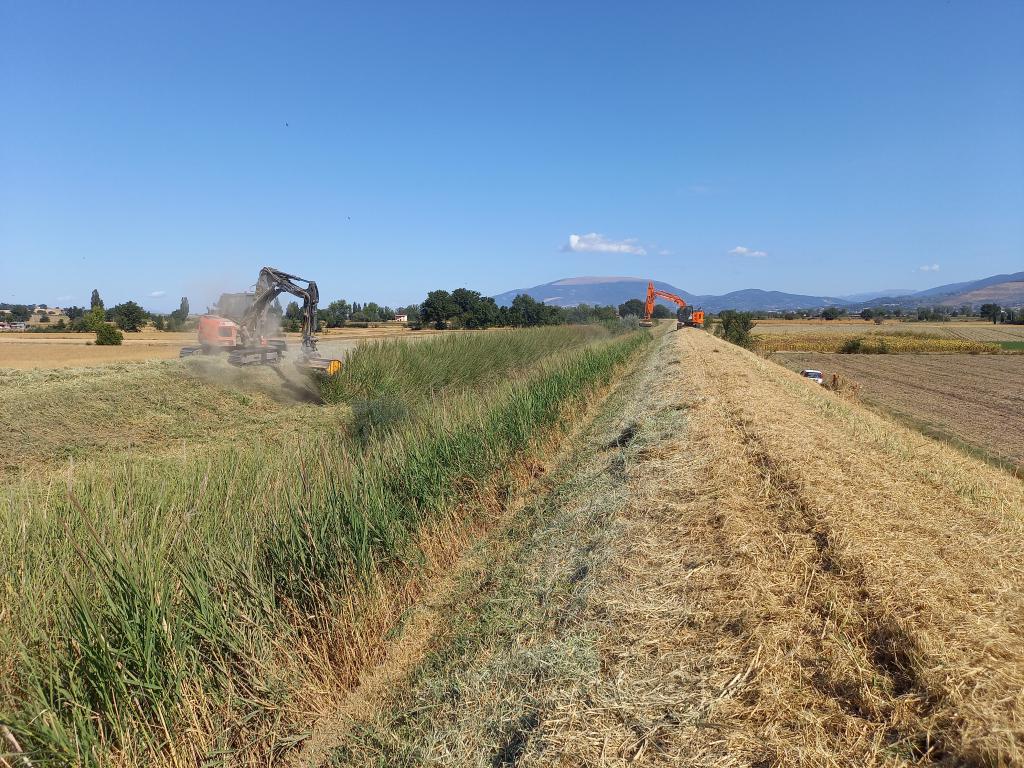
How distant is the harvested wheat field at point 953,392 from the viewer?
13117 millimetres

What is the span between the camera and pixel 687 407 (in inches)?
290

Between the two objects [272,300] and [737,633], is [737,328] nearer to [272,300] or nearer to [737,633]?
[272,300]

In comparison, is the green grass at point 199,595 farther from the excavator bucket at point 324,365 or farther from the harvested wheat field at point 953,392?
the harvested wheat field at point 953,392

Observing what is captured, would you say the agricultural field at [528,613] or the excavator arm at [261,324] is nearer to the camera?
the agricultural field at [528,613]

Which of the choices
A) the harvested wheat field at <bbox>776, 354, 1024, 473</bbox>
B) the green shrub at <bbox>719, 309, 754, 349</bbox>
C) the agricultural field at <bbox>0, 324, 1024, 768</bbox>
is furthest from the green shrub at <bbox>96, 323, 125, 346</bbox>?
the harvested wheat field at <bbox>776, 354, 1024, 473</bbox>

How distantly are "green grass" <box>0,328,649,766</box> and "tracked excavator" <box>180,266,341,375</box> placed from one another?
945cm

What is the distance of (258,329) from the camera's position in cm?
1454

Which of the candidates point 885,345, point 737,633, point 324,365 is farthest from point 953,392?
point 885,345

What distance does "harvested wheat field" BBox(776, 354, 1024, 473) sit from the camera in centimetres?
1312

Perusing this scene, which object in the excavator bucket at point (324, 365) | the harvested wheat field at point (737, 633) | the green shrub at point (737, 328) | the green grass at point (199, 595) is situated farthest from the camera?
the green shrub at point (737, 328)

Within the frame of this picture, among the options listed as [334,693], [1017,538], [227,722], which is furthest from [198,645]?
[1017,538]

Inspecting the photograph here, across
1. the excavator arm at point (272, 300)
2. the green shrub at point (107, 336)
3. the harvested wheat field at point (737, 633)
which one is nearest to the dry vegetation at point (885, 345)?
the excavator arm at point (272, 300)

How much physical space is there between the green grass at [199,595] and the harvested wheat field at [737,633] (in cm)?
50

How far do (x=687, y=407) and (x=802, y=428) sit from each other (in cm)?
159
